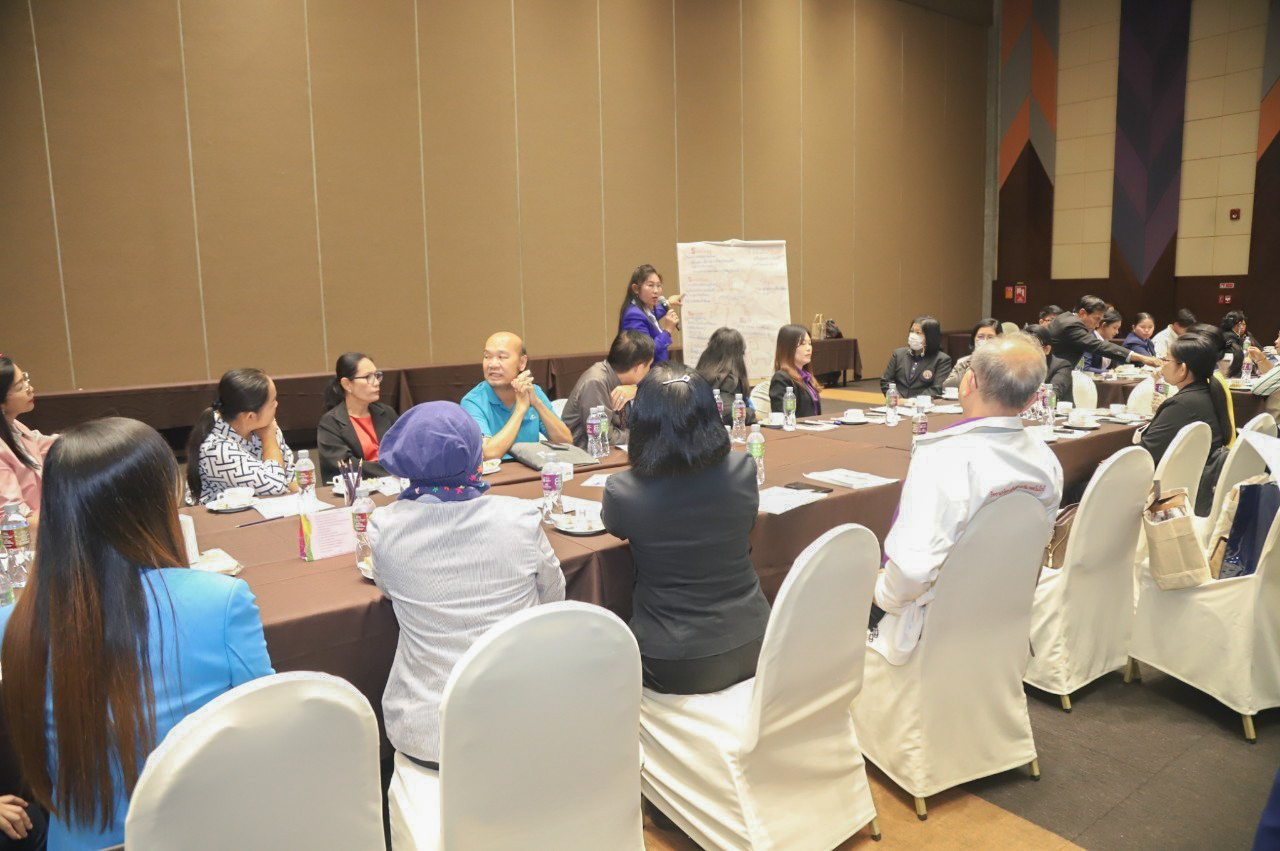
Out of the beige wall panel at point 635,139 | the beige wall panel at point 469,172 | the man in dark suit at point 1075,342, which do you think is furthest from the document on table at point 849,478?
the beige wall panel at point 635,139

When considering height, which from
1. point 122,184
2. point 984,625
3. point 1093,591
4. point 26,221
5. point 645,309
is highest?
point 122,184

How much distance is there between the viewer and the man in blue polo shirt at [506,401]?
3637mm

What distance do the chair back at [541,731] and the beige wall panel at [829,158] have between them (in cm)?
1037

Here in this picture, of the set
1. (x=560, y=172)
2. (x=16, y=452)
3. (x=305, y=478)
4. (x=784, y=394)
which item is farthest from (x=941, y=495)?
(x=560, y=172)

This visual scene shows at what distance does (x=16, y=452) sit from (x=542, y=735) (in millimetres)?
2876

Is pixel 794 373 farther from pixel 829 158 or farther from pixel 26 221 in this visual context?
pixel 829 158

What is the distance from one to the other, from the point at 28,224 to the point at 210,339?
1.51 meters

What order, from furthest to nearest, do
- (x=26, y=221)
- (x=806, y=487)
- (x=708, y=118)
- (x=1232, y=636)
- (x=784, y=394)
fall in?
(x=708, y=118), (x=26, y=221), (x=784, y=394), (x=806, y=487), (x=1232, y=636)

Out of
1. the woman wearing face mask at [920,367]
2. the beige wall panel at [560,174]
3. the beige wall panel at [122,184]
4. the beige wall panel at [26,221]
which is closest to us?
the woman wearing face mask at [920,367]

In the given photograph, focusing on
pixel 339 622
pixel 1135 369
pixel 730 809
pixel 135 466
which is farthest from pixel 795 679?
pixel 1135 369

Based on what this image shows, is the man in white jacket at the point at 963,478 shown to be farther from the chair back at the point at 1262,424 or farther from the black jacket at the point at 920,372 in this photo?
the black jacket at the point at 920,372

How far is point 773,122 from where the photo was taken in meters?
10.7

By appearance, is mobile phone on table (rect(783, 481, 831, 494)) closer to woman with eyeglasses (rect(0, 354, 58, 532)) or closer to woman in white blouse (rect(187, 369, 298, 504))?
woman in white blouse (rect(187, 369, 298, 504))

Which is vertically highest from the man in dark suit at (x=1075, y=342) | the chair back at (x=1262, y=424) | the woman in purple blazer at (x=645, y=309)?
the woman in purple blazer at (x=645, y=309)
